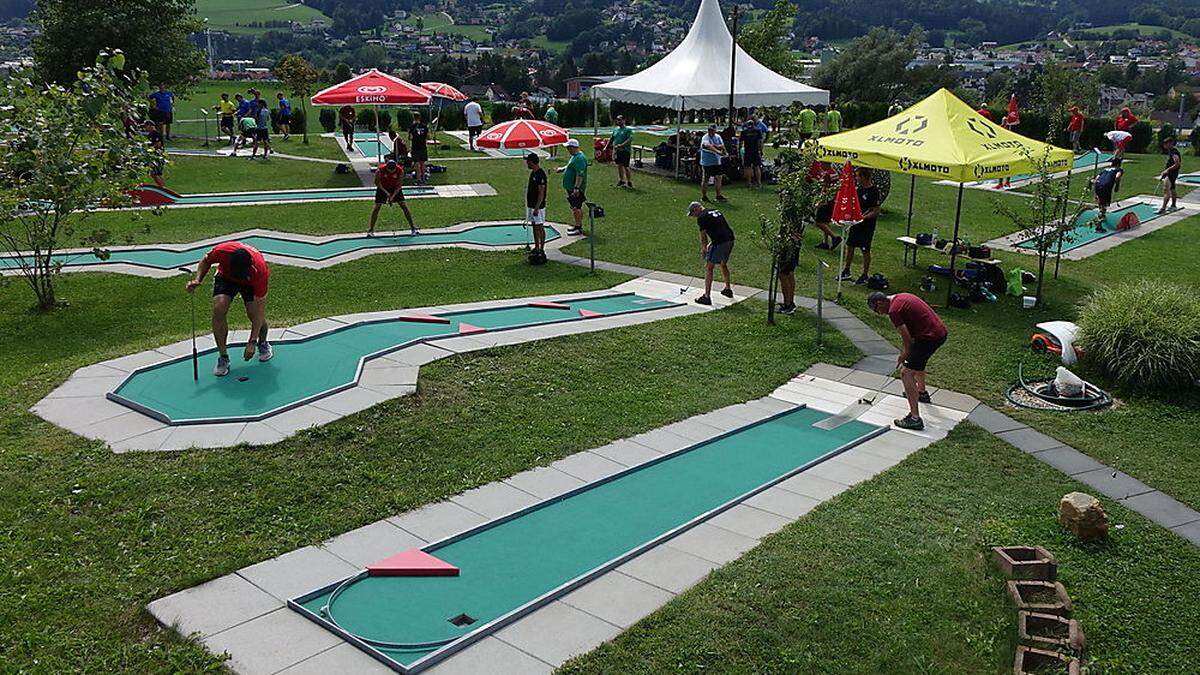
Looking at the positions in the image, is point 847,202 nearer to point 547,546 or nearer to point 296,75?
point 547,546

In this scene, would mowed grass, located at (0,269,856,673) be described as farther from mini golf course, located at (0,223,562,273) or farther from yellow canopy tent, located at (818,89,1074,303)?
yellow canopy tent, located at (818,89,1074,303)

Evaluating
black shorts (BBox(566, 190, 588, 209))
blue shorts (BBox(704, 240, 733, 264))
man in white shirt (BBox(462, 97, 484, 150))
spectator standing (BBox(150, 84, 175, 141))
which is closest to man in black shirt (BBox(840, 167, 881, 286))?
blue shorts (BBox(704, 240, 733, 264))

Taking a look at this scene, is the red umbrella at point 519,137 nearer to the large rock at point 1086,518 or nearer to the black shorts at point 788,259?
the black shorts at point 788,259

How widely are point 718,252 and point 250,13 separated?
160575 millimetres

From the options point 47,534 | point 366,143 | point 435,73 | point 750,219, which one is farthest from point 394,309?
point 435,73

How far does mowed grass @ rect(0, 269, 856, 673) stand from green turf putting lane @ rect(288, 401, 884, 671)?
699mm

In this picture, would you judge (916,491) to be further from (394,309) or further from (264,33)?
(264,33)

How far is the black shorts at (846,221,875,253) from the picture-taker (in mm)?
14141

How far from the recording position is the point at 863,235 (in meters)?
14.2

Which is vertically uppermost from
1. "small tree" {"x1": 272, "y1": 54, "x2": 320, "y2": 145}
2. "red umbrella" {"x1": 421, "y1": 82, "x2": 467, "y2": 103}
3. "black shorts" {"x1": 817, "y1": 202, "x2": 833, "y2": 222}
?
"small tree" {"x1": 272, "y1": 54, "x2": 320, "y2": 145}

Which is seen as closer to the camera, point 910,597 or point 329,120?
point 910,597

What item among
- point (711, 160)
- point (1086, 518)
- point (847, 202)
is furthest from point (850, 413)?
point (711, 160)

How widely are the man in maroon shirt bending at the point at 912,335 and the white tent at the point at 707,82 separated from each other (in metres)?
14.3

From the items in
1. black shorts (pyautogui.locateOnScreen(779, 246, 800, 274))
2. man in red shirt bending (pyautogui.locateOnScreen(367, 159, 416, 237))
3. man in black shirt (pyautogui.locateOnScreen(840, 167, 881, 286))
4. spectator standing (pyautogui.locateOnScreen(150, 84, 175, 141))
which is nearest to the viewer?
black shorts (pyautogui.locateOnScreen(779, 246, 800, 274))
